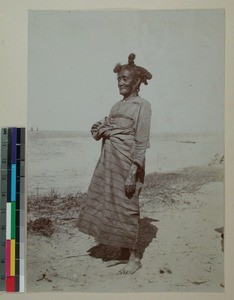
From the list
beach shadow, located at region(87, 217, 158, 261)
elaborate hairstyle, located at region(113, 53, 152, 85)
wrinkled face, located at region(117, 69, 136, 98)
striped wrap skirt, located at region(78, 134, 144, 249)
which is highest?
elaborate hairstyle, located at region(113, 53, 152, 85)

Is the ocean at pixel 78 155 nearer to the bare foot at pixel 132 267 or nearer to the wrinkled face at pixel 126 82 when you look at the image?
the wrinkled face at pixel 126 82

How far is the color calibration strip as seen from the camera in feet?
5.06

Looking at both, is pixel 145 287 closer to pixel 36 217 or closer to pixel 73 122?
pixel 36 217

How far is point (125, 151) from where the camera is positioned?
1542mm

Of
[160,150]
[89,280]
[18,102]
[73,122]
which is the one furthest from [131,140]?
[89,280]

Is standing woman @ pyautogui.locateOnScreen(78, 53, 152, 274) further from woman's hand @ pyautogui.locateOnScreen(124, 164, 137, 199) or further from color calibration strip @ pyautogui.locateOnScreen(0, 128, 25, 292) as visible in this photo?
color calibration strip @ pyautogui.locateOnScreen(0, 128, 25, 292)

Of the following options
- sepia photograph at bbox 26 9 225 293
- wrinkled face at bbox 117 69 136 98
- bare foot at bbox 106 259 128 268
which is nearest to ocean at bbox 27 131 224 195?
sepia photograph at bbox 26 9 225 293

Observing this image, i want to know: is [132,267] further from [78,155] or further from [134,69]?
[134,69]

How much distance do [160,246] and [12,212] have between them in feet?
2.00

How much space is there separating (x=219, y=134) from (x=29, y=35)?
2.84ft

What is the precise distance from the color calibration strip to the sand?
0.14 feet

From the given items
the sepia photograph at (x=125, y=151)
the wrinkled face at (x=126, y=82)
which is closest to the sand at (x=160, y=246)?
the sepia photograph at (x=125, y=151)

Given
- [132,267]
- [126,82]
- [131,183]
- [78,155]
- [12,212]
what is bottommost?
[132,267]

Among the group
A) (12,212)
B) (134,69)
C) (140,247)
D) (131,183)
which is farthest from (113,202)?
(134,69)
